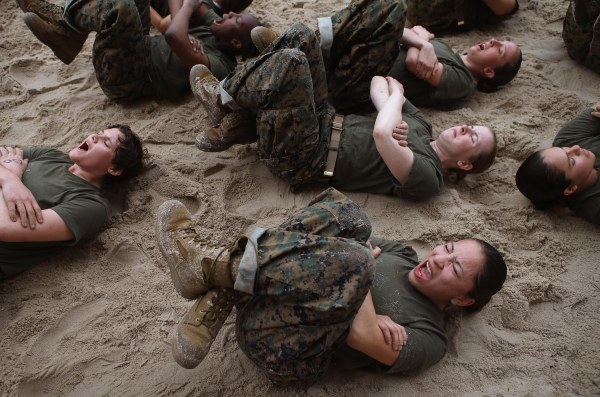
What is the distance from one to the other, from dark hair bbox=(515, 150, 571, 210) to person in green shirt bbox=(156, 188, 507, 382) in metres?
0.67

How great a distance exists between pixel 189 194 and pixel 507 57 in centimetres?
227

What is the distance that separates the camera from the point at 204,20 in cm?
372

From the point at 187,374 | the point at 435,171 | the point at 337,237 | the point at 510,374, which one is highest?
the point at 337,237

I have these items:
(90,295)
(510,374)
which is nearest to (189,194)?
(90,295)

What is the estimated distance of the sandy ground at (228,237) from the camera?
2.11 metres

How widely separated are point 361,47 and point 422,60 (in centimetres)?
43

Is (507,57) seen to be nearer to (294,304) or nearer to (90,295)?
(294,304)

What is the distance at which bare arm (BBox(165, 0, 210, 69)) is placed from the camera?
127 inches

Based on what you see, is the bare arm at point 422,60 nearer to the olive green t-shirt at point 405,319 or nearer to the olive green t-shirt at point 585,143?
the olive green t-shirt at point 585,143

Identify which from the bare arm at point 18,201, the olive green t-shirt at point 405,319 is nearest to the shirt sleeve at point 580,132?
the olive green t-shirt at point 405,319

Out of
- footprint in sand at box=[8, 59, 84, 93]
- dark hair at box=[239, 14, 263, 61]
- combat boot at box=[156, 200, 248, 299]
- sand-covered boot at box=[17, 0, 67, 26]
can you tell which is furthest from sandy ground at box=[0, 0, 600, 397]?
dark hair at box=[239, 14, 263, 61]

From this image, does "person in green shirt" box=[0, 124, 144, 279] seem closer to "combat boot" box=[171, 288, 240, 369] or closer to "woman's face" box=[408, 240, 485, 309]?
"combat boot" box=[171, 288, 240, 369]

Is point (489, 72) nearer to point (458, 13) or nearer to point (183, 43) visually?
point (458, 13)

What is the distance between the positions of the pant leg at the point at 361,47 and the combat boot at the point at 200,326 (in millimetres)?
1639
